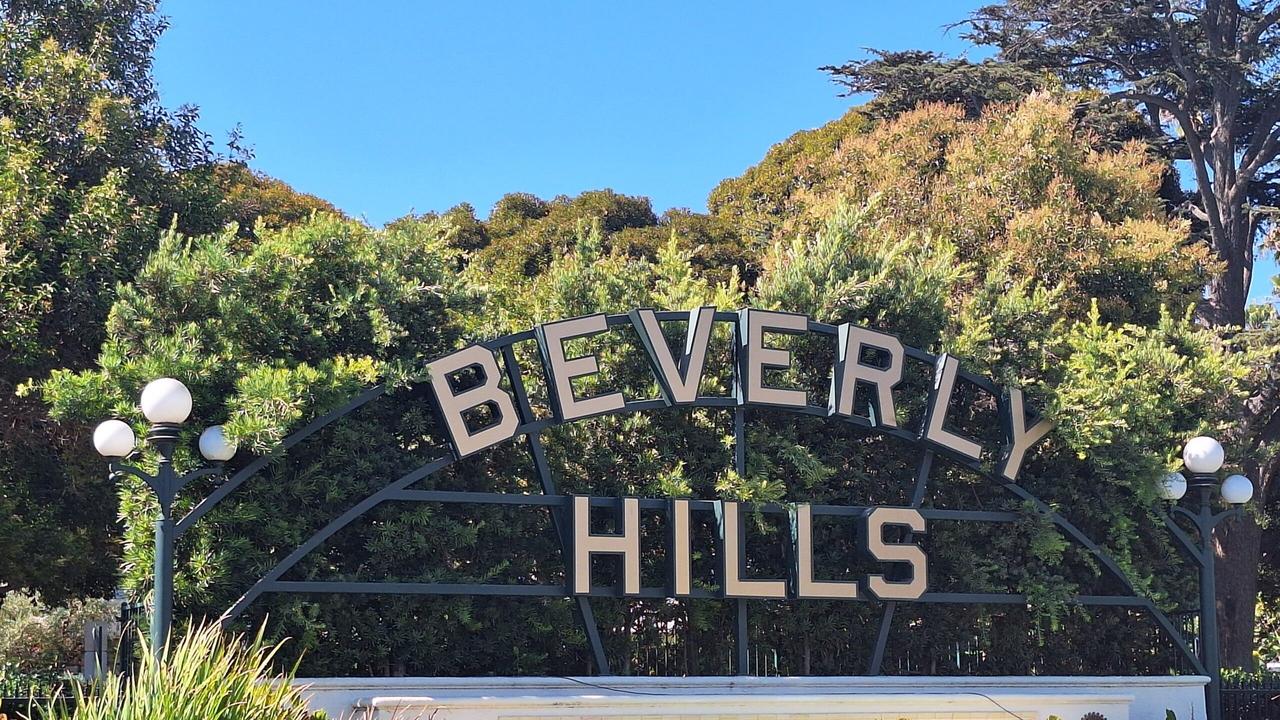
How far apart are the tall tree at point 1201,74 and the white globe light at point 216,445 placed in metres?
18.1

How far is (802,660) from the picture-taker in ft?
48.8

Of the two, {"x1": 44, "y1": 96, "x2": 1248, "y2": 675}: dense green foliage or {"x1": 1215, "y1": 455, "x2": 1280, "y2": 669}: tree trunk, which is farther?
{"x1": 1215, "y1": 455, "x2": 1280, "y2": 669}: tree trunk

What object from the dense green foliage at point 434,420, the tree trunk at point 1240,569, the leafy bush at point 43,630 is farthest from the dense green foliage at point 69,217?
the tree trunk at point 1240,569

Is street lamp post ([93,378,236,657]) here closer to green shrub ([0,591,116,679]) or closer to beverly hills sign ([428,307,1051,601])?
beverly hills sign ([428,307,1051,601])

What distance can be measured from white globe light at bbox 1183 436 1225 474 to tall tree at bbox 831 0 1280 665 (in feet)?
32.6

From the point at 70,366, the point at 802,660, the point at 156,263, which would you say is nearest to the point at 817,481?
the point at 802,660

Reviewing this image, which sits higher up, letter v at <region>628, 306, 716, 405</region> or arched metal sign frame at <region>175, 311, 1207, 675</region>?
letter v at <region>628, 306, 716, 405</region>

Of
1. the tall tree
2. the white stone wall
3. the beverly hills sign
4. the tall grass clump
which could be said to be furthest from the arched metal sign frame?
the tall tree

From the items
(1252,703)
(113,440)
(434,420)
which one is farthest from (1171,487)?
(113,440)

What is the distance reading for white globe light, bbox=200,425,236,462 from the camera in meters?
11.6

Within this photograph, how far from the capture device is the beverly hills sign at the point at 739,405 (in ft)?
43.3

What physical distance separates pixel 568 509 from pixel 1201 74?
17213mm

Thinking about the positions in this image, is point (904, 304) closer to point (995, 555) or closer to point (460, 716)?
point (995, 555)

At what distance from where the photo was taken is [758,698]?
12.9 meters
